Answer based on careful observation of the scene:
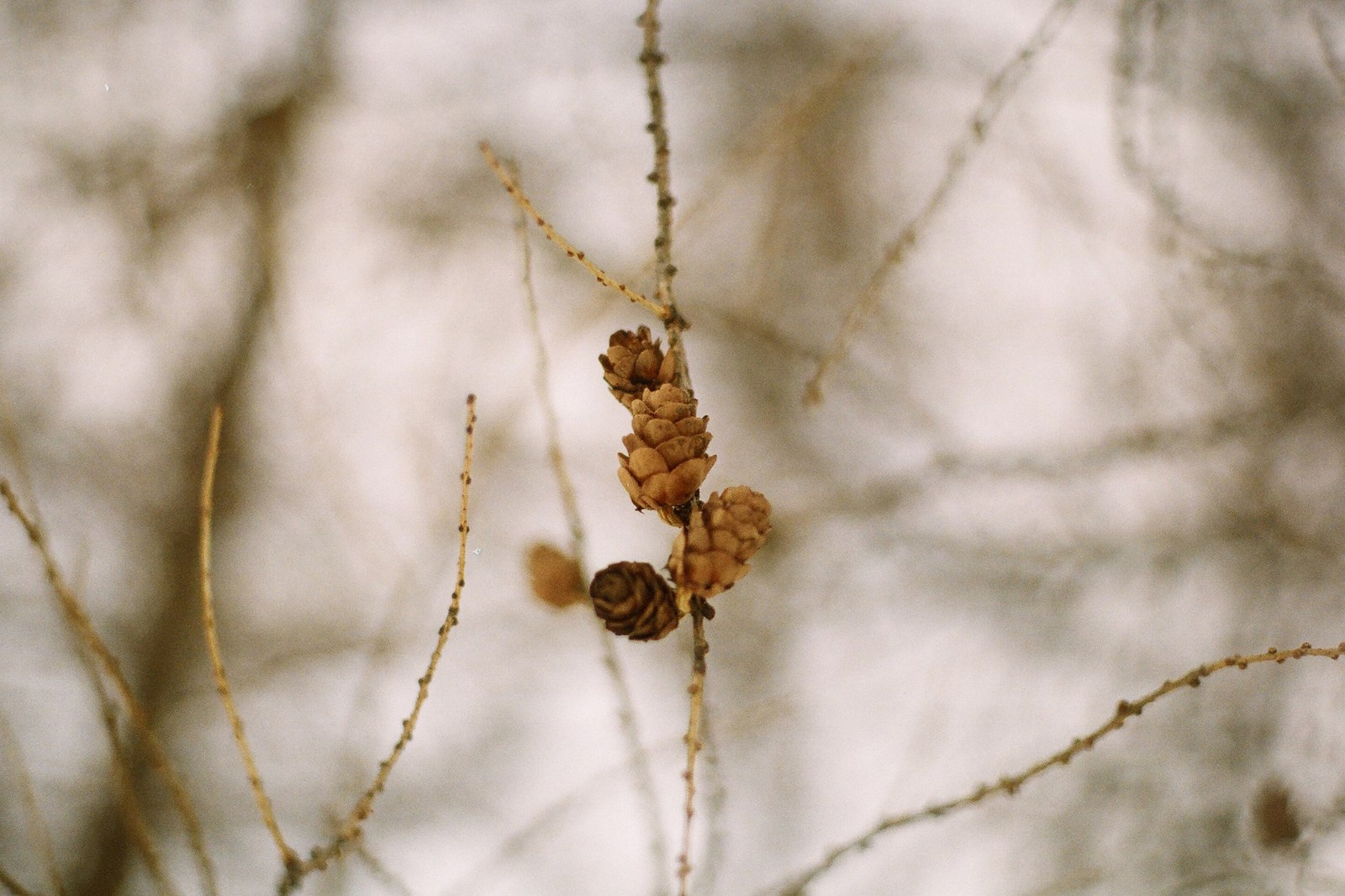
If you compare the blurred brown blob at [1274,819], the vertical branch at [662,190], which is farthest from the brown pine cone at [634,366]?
the blurred brown blob at [1274,819]

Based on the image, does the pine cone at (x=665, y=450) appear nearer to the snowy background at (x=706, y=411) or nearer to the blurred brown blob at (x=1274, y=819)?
the snowy background at (x=706, y=411)

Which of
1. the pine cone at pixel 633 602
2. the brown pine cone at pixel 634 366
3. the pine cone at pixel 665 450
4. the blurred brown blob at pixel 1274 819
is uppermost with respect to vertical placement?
the brown pine cone at pixel 634 366

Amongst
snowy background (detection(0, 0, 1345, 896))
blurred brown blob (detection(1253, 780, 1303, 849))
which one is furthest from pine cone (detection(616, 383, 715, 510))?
blurred brown blob (detection(1253, 780, 1303, 849))

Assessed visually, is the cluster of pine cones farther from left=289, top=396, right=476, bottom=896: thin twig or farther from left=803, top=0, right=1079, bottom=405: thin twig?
left=803, top=0, right=1079, bottom=405: thin twig

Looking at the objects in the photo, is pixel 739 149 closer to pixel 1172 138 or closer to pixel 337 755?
pixel 1172 138

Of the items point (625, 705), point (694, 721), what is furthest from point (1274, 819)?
point (694, 721)

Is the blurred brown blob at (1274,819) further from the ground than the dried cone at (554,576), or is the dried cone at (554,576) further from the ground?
the dried cone at (554,576)

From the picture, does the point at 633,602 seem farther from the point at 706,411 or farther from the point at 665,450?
the point at 706,411
